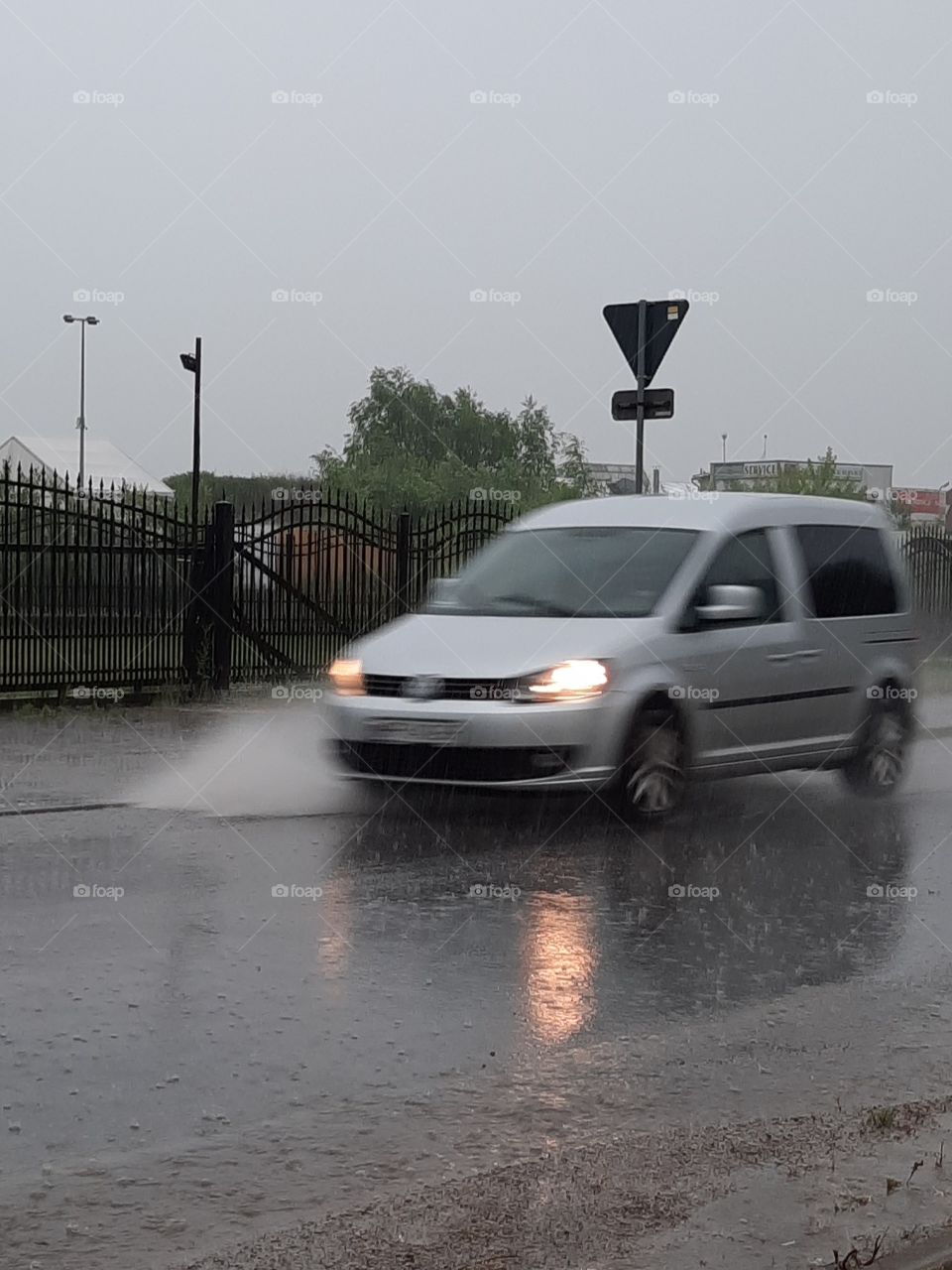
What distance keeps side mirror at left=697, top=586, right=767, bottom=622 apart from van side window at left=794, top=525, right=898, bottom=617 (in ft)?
2.63

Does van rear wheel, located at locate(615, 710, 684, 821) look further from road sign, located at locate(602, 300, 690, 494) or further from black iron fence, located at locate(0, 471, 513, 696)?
black iron fence, located at locate(0, 471, 513, 696)

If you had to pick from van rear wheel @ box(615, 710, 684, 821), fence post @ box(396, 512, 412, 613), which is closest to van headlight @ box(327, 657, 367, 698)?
van rear wheel @ box(615, 710, 684, 821)

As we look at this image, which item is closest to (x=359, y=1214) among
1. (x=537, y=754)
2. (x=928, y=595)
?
(x=537, y=754)

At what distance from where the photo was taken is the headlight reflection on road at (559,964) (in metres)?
5.89

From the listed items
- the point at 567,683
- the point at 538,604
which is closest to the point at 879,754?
the point at 538,604

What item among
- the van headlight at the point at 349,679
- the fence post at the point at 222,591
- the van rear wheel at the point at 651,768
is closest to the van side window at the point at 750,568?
the van rear wheel at the point at 651,768

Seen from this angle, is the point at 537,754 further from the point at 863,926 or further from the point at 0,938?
the point at 0,938

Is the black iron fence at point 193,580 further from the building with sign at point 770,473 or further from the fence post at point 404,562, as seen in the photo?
the building with sign at point 770,473

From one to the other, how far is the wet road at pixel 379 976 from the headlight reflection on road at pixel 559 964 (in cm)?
2

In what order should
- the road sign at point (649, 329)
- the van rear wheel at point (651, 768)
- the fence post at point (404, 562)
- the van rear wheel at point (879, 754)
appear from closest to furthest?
1. the van rear wheel at point (651, 768)
2. the van rear wheel at point (879, 754)
3. the road sign at point (649, 329)
4. the fence post at point (404, 562)

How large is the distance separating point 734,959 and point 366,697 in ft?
11.4

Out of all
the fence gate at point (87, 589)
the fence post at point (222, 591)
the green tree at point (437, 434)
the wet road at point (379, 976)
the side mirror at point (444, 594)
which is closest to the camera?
the wet road at point (379, 976)

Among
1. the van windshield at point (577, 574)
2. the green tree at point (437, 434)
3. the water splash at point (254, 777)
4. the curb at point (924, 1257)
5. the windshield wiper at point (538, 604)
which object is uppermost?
the green tree at point (437, 434)

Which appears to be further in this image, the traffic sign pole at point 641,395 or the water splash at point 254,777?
the traffic sign pole at point 641,395
